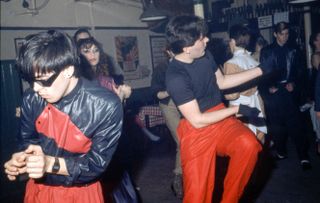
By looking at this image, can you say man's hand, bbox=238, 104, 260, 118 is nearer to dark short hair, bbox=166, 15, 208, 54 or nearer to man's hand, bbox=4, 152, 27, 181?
dark short hair, bbox=166, 15, 208, 54

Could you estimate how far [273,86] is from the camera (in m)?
5.15

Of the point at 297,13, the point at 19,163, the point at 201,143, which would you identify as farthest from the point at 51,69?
the point at 297,13

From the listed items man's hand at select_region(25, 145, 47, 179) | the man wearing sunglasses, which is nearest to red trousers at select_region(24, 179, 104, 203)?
the man wearing sunglasses

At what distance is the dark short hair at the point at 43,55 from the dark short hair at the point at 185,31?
4.69 ft

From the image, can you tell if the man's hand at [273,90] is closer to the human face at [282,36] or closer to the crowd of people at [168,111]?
the crowd of people at [168,111]

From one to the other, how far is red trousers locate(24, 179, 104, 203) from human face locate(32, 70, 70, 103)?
586mm

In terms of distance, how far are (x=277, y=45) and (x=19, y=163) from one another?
4629mm

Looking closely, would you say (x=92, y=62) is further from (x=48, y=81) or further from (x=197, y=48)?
(x=48, y=81)

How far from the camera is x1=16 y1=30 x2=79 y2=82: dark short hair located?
71.8 inches

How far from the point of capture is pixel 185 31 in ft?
10.2

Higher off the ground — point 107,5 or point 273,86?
point 107,5

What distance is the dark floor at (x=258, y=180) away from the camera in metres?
4.31

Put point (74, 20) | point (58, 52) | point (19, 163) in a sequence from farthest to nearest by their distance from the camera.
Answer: point (74, 20), point (58, 52), point (19, 163)

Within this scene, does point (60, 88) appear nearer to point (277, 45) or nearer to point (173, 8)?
point (277, 45)
